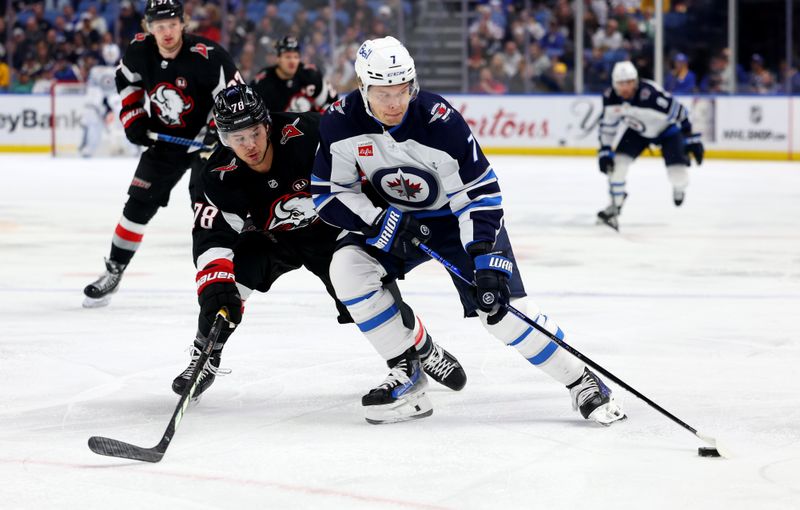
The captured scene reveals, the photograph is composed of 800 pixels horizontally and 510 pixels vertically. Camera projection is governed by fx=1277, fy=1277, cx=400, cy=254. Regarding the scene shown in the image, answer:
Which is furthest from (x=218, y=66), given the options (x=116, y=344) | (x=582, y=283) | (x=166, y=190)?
(x=582, y=283)

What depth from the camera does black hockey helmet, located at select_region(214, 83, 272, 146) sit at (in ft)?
10.7

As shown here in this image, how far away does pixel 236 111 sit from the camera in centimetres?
325

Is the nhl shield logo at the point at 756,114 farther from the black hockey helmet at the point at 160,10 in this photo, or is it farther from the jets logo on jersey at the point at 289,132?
the jets logo on jersey at the point at 289,132

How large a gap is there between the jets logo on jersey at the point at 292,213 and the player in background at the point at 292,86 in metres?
3.51

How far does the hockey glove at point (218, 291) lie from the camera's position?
10.6 feet

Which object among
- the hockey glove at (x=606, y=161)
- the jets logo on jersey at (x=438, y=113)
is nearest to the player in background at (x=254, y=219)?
the jets logo on jersey at (x=438, y=113)

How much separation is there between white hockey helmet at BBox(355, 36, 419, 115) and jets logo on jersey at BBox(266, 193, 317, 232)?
0.49m

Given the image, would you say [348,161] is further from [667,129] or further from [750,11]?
[750,11]

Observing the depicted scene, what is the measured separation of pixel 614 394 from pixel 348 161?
96cm

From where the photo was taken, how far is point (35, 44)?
14.6 meters

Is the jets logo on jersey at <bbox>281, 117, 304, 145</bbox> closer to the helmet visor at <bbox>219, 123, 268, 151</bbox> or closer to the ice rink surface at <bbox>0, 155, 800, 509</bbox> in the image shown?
the helmet visor at <bbox>219, 123, 268, 151</bbox>

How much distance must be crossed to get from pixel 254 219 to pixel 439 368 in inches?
25.5

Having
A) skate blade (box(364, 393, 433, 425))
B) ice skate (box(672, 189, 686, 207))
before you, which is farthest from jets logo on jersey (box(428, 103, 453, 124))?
ice skate (box(672, 189, 686, 207))

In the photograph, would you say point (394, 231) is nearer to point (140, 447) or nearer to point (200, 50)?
point (140, 447)
